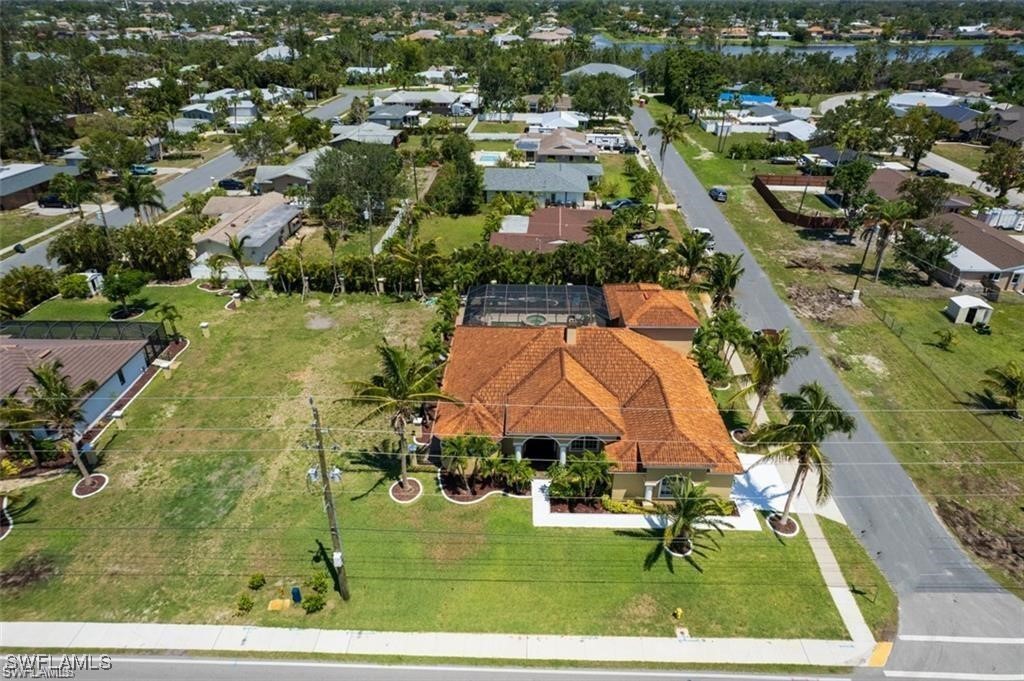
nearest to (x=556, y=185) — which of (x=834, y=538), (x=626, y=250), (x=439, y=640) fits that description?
(x=626, y=250)

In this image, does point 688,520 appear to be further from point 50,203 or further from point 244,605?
point 50,203

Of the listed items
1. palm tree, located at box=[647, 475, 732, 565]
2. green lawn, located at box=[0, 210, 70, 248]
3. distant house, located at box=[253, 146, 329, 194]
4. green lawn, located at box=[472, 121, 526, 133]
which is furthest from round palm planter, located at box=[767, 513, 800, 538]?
green lawn, located at box=[472, 121, 526, 133]

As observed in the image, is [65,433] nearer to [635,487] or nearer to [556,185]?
[635,487]

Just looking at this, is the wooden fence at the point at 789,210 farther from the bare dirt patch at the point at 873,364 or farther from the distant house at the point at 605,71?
the distant house at the point at 605,71

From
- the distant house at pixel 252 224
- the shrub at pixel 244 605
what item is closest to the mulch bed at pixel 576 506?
the shrub at pixel 244 605

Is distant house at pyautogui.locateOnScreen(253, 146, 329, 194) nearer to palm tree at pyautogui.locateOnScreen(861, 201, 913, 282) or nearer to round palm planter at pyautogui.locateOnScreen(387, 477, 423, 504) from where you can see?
round palm planter at pyautogui.locateOnScreen(387, 477, 423, 504)
